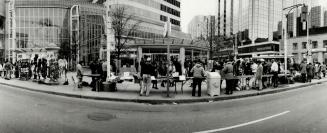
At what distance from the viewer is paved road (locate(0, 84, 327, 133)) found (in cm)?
590

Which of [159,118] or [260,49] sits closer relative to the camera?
[159,118]

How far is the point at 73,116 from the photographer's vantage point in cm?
732

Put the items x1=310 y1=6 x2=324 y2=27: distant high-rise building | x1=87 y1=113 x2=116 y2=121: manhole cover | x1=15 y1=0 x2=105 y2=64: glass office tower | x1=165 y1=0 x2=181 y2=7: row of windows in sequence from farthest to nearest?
x1=165 y1=0 x2=181 y2=7: row of windows → x1=310 y1=6 x2=324 y2=27: distant high-rise building → x1=15 y1=0 x2=105 y2=64: glass office tower → x1=87 y1=113 x2=116 y2=121: manhole cover

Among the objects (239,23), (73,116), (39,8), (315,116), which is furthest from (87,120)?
(239,23)

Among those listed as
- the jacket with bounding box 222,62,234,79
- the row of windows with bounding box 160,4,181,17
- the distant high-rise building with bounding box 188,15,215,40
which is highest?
the row of windows with bounding box 160,4,181,17

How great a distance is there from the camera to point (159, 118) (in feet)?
23.8

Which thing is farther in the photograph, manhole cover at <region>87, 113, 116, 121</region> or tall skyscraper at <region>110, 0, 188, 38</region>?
tall skyscraper at <region>110, 0, 188, 38</region>

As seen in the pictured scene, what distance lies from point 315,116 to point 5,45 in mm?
69795

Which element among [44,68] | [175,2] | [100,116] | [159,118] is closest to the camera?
[159,118]

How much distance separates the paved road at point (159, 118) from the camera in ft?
19.4

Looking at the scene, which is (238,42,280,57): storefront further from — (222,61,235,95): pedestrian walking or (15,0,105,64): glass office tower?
(222,61,235,95): pedestrian walking

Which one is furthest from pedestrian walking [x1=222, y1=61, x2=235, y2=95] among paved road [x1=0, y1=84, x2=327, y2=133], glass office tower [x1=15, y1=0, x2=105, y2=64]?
glass office tower [x1=15, y1=0, x2=105, y2=64]

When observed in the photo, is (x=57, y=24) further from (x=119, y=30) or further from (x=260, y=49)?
(x=260, y=49)

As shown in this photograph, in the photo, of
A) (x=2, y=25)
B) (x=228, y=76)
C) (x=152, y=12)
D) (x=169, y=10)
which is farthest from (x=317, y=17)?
(x=2, y=25)
